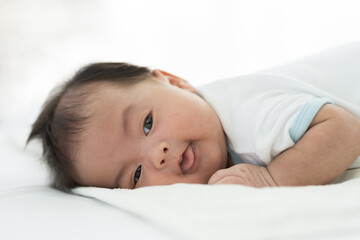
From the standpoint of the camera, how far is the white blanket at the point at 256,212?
0.51 m

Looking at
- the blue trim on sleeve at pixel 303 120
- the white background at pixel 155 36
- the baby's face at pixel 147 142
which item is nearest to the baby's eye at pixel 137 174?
the baby's face at pixel 147 142

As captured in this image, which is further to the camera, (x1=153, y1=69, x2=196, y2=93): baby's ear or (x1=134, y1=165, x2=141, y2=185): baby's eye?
(x1=153, y1=69, x2=196, y2=93): baby's ear

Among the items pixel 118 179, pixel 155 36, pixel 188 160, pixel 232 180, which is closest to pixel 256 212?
pixel 232 180

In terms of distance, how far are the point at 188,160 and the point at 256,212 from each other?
0.43 m

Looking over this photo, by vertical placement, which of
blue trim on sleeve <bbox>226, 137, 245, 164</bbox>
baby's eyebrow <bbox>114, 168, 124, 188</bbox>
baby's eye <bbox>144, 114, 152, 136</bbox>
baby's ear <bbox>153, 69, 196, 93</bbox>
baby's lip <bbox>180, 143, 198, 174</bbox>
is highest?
baby's ear <bbox>153, 69, 196, 93</bbox>

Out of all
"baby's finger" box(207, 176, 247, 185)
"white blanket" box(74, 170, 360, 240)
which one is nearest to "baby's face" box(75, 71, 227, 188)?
"baby's finger" box(207, 176, 247, 185)

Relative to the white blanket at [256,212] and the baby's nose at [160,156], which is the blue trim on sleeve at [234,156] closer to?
the baby's nose at [160,156]

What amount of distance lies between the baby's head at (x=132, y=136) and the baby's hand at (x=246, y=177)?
0.30ft

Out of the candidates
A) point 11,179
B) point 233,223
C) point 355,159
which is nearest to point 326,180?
point 355,159

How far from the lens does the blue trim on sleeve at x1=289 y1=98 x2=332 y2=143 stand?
0.89 metres

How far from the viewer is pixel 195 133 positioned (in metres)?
1.00

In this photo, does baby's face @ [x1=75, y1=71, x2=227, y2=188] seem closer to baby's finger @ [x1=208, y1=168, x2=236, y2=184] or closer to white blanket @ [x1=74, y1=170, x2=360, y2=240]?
baby's finger @ [x1=208, y1=168, x2=236, y2=184]

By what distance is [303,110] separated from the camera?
0.90 m

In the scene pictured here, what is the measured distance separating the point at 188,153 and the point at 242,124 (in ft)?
0.50
